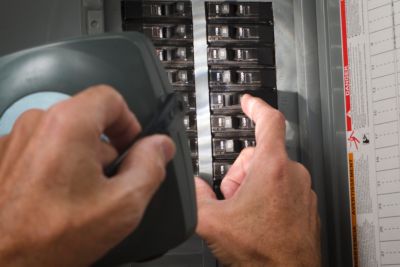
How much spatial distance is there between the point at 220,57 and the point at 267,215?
38 centimetres

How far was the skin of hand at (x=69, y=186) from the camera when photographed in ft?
1.93

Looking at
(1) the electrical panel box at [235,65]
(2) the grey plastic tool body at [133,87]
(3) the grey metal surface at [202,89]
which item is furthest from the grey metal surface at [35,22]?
(2) the grey plastic tool body at [133,87]

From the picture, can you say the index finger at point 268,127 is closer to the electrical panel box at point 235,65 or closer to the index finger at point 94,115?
the electrical panel box at point 235,65

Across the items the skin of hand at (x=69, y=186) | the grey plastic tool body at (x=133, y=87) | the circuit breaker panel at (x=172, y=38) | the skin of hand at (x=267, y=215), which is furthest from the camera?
the circuit breaker panel at (x=172, y=38)

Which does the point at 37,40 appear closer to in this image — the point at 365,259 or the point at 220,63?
the point at 220,63

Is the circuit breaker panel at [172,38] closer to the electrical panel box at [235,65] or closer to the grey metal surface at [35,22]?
the electrical panel box at [235,65]

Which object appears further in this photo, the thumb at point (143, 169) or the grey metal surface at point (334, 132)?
the grey metal surface at point (334, 132)

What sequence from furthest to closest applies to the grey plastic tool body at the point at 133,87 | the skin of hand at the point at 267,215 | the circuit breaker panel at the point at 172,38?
1. the circuit breaker panel at the point at 172,38
2. the skin of hand at the point at 267,215
3. the grey plastic tool body at the point at 133,87

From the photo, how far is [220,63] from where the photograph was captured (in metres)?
1.27

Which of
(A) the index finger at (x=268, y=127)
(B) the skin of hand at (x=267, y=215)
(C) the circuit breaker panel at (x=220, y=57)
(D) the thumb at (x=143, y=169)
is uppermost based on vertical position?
(C) the circuit breaker panel at (x=220, y=57)

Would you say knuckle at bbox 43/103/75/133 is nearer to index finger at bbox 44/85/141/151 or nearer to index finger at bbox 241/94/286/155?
index finger at bbox 44/85/141/151

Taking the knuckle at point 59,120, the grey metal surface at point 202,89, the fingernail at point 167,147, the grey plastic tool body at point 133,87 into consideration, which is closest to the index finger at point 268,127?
the grey metal surface at point 202,89

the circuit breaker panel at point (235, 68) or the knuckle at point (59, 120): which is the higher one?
the circuit breaker panel at point (235, 68)

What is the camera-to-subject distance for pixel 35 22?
3.98 feet
